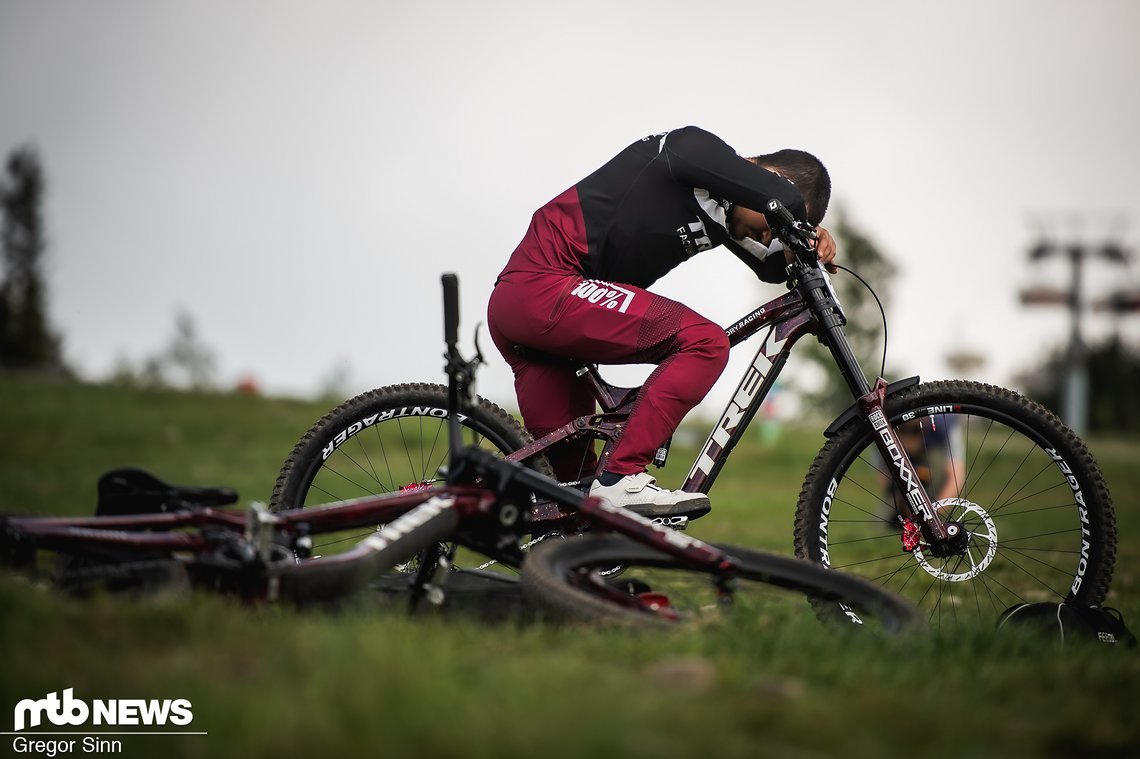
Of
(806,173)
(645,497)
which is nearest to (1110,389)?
(806,173)

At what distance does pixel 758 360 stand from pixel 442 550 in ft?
5.95

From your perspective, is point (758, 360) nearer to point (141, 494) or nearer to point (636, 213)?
point (636, 213)

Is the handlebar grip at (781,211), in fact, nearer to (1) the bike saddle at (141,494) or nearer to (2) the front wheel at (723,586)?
(2) the front wheel at (723,586)

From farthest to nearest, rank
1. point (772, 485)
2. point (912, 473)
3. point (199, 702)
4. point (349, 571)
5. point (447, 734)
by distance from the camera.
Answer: point (772, 485) → point (912, 473) → point (349, 571) → point (199, 702) → point (447, 734)

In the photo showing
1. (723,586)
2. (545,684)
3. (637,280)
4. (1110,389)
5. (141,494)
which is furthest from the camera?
(1110,389)

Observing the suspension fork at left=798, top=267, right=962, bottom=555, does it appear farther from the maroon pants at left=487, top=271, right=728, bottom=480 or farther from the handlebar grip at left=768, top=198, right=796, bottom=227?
the maroon pants at left=487, top=271, right=728, bottom=480

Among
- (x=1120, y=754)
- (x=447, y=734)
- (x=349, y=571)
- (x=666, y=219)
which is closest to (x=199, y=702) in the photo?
(x=447, y=734)

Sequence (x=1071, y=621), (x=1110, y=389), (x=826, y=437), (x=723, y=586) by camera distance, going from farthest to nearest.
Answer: (x=1110, y=389)
(x=826, y=437)
(x=1071, y=621)
(x=723, y=586)

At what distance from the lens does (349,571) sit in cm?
367

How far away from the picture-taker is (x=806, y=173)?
5262 millimetres

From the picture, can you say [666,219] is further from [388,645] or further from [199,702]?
[199,702]

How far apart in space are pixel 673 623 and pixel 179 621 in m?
1.67

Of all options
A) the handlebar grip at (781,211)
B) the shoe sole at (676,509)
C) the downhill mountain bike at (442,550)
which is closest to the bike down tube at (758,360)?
the shoe sole at (676,509)

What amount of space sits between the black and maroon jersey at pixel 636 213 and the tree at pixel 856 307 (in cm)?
4594
